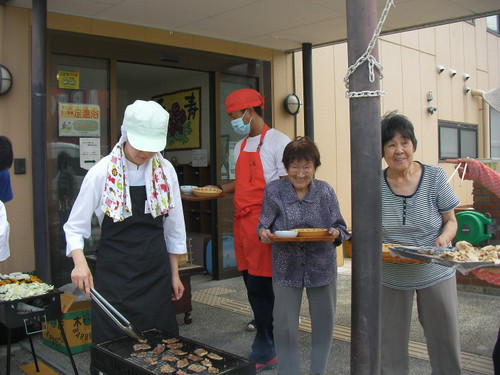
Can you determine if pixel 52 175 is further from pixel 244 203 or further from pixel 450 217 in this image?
pixel 450 217

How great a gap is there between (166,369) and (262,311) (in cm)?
186

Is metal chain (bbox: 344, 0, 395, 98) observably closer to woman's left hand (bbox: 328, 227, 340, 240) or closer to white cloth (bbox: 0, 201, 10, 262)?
woman's left hand (bbox: 328, 227, 340, 240)

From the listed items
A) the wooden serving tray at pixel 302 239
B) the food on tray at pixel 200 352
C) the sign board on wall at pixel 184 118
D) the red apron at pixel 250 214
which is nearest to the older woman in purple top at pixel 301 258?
the wooden serving tray at pixel 302 239

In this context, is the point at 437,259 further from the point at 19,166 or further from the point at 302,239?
the point at 19,166

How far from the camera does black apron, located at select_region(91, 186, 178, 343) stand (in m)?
2.78

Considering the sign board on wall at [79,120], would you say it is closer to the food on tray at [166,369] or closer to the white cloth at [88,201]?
the white cloth at [88,201]

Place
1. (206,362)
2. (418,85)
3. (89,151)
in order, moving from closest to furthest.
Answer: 1. (206,362)
2. (89,151)
3. (418,85)

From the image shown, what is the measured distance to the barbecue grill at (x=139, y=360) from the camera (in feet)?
7.47

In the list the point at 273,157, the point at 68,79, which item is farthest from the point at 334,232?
the point at 68,79

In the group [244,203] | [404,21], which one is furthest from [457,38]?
[244,203]

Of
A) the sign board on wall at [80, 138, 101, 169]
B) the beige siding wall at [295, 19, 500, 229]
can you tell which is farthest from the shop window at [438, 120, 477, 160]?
the sign board on wall at [80, 138, 101, 169]

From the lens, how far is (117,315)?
2.65 meters

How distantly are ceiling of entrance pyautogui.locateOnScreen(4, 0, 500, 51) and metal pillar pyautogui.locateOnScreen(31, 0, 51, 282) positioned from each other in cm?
67

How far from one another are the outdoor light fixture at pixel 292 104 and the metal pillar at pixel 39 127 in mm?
3687
